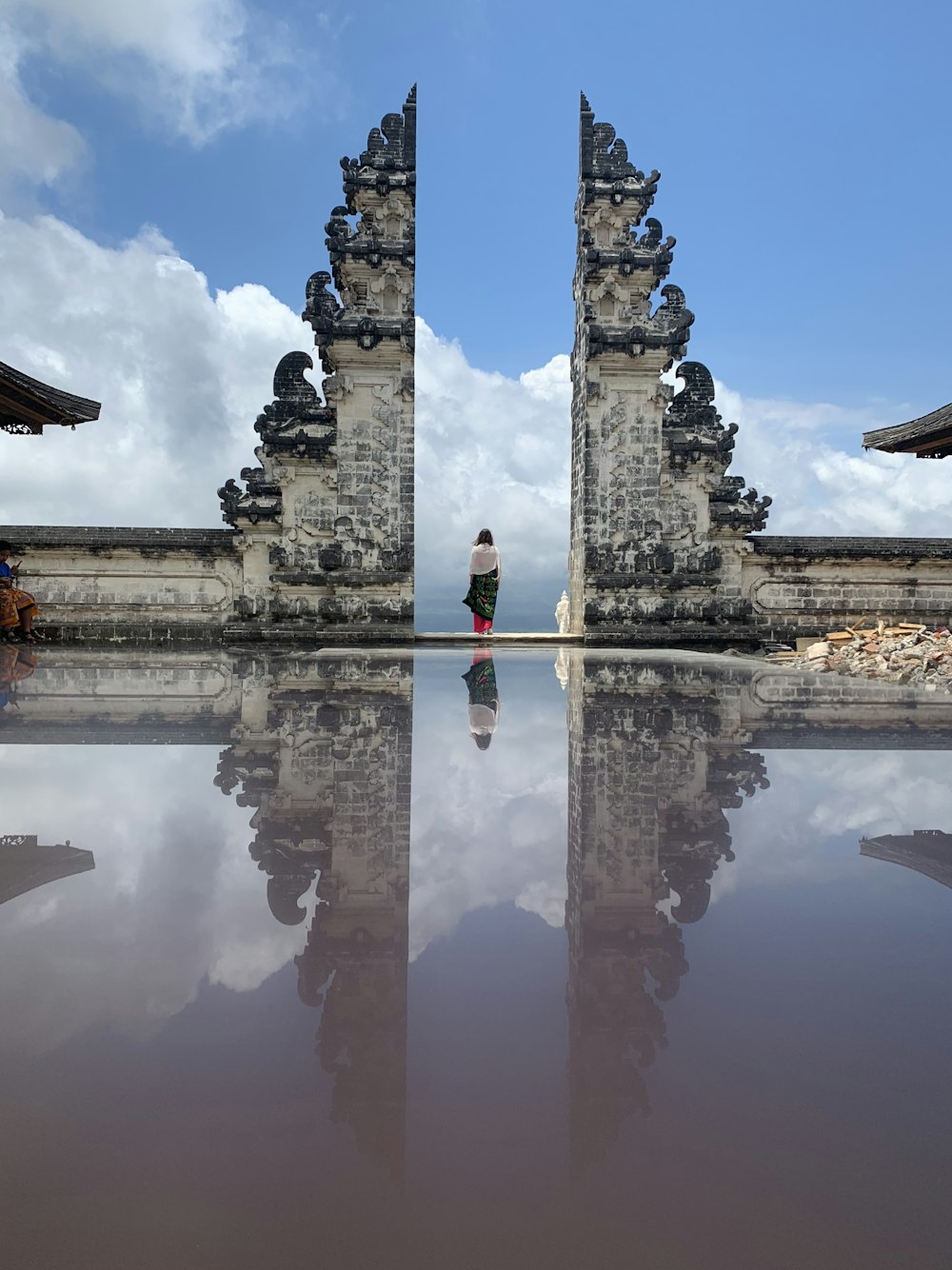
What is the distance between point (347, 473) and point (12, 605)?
5074mm

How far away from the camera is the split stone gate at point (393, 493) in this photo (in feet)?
37.2

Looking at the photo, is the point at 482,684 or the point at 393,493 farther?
the point at 393,493

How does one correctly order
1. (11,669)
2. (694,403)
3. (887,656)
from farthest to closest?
(694,403)
(887,656)
(11,669)

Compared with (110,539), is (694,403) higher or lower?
higher

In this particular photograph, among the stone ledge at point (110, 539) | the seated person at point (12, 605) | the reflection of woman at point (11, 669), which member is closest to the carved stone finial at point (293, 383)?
the stone ledge at point (110, 539)

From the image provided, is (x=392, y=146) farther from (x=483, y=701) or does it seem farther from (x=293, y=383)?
(x=483, y=701)

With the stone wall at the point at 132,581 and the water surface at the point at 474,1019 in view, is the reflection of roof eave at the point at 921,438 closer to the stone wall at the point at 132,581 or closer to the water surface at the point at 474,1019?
the stone wall at the point at 132,581

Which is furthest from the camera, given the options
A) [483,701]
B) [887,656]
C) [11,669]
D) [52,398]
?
[52,398]

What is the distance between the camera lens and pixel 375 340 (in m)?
11.2

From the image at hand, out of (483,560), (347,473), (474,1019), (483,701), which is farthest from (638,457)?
(474,1019)

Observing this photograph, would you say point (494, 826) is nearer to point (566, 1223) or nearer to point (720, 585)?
point (566, 1223)

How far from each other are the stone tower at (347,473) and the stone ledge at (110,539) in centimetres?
46

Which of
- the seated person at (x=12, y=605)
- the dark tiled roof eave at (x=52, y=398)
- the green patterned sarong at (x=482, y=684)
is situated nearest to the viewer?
the green patterned sarong at (x=482, y=684)

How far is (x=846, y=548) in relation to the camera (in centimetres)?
1208
